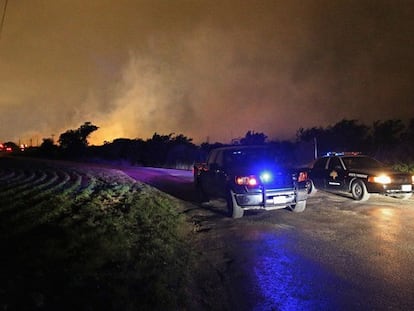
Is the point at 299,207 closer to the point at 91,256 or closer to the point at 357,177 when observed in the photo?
the point at 357,177

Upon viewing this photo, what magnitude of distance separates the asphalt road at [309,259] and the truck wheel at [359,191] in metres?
1.32

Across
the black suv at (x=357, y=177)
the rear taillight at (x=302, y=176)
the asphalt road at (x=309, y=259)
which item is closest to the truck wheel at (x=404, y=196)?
the black suv at (x=357, y=177)

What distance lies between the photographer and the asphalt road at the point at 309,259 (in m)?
4.61

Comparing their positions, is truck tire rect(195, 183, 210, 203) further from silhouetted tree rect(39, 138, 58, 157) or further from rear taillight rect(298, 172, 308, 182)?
silhouetted tree rect(39, 138, 58, 157)

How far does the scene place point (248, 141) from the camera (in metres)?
39.3

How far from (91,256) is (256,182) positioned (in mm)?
4394

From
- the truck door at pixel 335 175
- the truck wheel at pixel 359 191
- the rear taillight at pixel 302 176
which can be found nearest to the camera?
the rear taillight at pixel 302 176

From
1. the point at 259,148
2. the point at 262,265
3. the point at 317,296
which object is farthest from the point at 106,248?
the point at 259,148

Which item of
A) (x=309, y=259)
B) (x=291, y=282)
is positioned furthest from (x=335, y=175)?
(x=291, y=282)

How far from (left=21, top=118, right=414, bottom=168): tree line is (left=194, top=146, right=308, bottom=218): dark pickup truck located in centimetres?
1393

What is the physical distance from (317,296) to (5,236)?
5534 millimetres

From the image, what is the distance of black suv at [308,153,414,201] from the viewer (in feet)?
37.9

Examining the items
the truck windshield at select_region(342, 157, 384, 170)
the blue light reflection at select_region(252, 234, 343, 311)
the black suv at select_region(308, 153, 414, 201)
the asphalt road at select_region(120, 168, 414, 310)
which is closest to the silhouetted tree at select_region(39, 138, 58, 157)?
the black suv at select_region(308, 153, 414, 201)

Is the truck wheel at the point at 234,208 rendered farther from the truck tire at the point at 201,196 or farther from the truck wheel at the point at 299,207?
the truck tire at the point at 201,196
